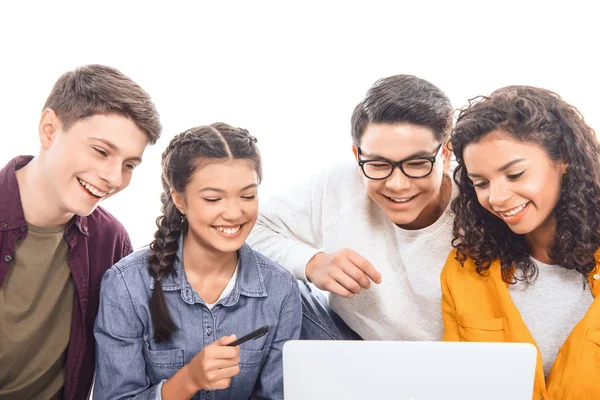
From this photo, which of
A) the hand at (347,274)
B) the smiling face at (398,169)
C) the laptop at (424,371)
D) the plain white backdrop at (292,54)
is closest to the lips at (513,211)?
the smiling face at (398,169)

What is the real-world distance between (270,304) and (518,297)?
0.61 m

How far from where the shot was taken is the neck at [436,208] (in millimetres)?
1824

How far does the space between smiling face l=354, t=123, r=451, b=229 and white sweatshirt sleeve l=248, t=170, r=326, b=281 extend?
0.27 m

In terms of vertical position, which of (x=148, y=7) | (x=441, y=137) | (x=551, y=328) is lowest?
(x=551, y=328)

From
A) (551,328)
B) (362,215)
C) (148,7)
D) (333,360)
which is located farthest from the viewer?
(148,7)

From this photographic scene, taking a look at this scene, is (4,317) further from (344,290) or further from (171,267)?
(344,290)

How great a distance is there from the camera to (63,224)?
5.64ft

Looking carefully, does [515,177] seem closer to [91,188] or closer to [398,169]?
[398,169]

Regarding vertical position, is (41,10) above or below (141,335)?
above

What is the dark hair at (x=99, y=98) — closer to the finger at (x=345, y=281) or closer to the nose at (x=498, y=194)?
the finger at (x=345, y=281)

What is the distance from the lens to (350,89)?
2.62 metres

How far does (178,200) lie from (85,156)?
240 mm

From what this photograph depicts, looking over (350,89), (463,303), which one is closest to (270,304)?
(463,303)

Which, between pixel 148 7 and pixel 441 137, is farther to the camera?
pixel 148 7
